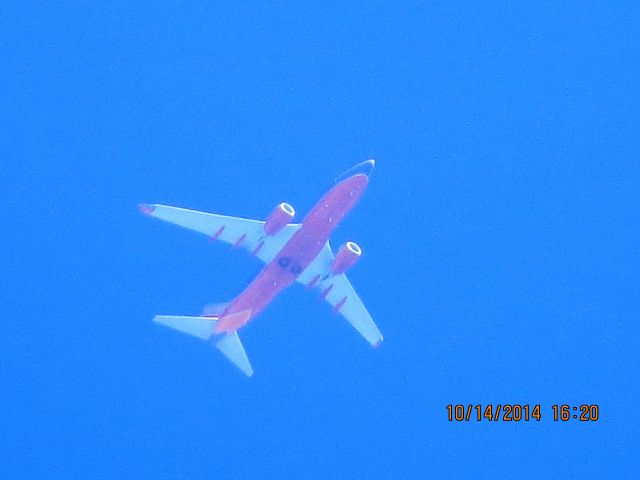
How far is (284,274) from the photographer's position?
1374cm

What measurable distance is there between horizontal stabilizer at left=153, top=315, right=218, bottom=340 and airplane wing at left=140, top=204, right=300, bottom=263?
1850 mm

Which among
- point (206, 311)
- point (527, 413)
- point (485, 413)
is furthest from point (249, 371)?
point (527, 413)

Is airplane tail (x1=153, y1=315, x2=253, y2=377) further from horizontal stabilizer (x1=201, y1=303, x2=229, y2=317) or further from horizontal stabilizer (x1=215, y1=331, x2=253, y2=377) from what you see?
horizontal stabilizer (x1=201, y1=303, x2=229, y2=317)

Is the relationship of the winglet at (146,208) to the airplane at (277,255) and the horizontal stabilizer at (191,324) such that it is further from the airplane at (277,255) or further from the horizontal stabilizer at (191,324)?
the horizontal stabilizer at (191,324)

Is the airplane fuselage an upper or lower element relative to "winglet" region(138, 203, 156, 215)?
upper

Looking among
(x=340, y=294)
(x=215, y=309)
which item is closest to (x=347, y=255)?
(x=340, y=294)

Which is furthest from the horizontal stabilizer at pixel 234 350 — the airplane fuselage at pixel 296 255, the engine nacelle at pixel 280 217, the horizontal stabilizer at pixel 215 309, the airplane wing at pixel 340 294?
the engine nacelle at pixel 280 217

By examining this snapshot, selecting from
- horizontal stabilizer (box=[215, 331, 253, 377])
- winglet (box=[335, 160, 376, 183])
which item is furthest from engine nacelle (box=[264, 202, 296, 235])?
horizontal stabilizer (box=[215, 331, 253, 377])

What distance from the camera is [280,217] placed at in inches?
509

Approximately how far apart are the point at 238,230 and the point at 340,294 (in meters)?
2.85

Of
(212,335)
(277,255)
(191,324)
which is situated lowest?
(191,324)

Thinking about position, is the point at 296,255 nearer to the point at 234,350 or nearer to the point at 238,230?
the point at 238,230

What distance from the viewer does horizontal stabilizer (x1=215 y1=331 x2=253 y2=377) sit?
1479 cm

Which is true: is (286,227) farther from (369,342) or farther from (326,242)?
(369,342)
